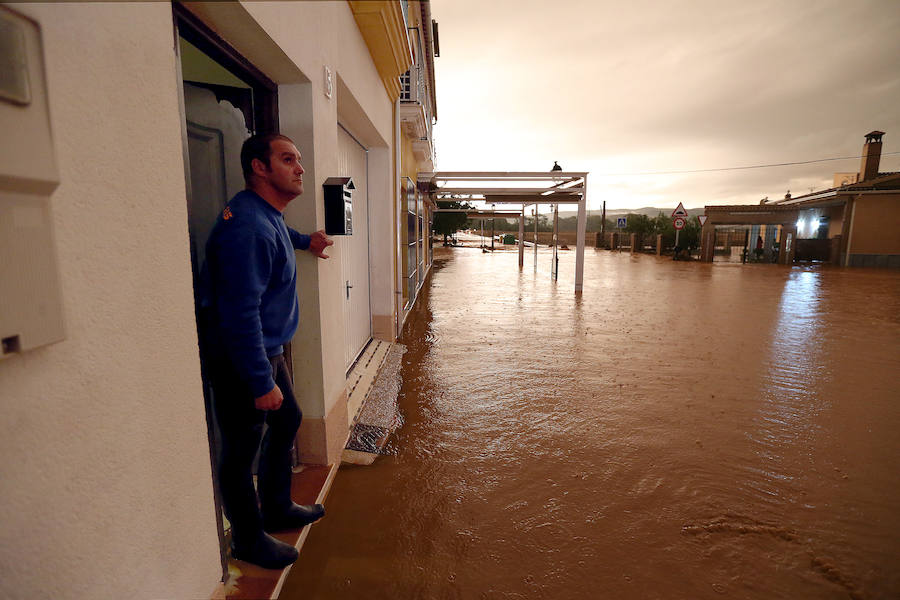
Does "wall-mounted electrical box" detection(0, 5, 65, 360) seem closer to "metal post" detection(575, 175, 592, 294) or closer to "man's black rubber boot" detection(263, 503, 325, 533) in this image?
"man's black rubber boot" detection(263, 503, 325, 533)

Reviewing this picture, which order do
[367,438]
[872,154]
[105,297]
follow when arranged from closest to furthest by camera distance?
[105,297], [367,438], [872,154]

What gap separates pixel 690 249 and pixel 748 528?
95.4 feet

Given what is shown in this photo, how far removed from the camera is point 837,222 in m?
21.9

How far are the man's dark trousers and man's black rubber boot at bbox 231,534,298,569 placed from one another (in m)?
0.04

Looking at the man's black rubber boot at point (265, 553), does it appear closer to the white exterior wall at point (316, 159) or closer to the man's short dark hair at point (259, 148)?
the white exterior wall at point (316, 159)

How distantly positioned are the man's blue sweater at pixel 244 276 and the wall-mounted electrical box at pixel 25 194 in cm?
76

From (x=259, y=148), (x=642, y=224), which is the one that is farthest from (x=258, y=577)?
(x=642, y=224)

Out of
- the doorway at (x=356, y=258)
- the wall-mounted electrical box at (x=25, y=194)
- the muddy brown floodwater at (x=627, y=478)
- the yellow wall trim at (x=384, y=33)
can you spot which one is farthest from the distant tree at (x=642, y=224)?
the wall-mounted electrical box at (x=25, y=194)

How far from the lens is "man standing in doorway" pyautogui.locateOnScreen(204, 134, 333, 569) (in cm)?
185

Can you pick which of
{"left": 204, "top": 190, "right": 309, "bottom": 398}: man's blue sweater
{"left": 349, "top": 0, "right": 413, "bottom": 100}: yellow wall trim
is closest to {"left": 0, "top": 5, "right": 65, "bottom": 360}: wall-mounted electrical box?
{"left": 204, "top": 190, "right": 309, "bottom": 398}: man's blue sweater

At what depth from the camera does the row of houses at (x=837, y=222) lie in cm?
2005

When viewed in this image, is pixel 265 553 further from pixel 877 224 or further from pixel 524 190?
pixel 877 224

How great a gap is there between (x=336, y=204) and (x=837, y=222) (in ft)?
91.0

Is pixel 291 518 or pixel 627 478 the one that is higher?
pixel 291 518
